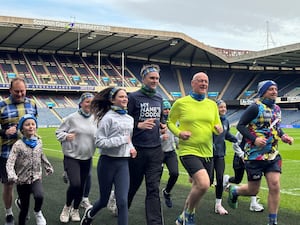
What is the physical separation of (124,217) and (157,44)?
4547 centimetres

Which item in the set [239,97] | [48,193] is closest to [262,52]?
[239,97]

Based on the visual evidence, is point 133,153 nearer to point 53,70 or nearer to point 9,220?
point 9,220

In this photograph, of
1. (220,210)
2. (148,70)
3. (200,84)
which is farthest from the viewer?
(220,210)

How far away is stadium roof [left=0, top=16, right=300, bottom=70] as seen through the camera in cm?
4145

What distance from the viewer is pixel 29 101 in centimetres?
573

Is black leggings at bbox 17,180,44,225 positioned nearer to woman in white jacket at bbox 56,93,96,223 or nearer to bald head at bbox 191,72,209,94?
woman in white jacket at bbox 56,93,96,223

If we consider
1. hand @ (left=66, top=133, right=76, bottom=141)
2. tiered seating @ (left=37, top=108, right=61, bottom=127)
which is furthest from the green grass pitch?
tiered seating @ (left=37, top=108, right=61, bottom=127)

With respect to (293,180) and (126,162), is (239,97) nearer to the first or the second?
A: (293,180)

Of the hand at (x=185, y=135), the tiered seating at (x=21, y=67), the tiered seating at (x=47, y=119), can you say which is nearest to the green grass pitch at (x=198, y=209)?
the hand at (x=185, y=135)

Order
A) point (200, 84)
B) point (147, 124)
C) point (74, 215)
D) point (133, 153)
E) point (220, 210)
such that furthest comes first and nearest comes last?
point (220, 210) → point (74, 215) → point (200, 84) → point (147, 124) → point (133, 153)

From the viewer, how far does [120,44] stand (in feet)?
160

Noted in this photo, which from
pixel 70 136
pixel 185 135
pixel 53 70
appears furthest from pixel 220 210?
pixel 53 70

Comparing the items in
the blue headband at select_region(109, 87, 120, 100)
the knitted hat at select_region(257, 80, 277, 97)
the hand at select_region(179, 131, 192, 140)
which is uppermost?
the knitted hat at select_region(257, 80, 277, 97)

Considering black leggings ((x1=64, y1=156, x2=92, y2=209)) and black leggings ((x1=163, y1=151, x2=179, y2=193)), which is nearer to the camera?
black leggings ((x1=64, y1=156, x2=92, y2=209))
